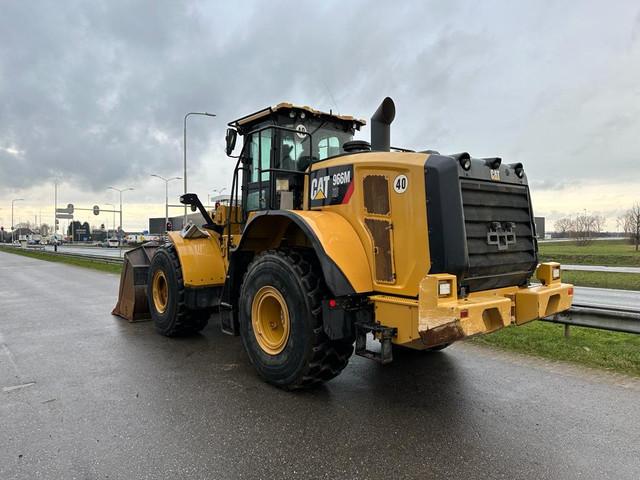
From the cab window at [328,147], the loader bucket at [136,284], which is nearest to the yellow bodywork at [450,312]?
the cab window at [328,147]

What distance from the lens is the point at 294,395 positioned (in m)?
4.43

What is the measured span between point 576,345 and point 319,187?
13.5 ft

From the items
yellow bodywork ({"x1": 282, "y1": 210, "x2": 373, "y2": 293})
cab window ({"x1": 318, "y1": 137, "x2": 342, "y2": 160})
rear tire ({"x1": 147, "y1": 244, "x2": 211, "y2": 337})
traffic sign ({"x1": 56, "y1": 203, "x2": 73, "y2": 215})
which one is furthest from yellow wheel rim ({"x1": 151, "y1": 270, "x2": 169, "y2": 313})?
traffic sign ({"x1": 56, "y1": 203, "x2": 73, "y2": 215})

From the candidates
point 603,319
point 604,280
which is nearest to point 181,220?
point 604,280

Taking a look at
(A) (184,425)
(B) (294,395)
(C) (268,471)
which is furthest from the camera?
(B) (294,395)

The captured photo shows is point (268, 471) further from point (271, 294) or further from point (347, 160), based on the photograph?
point (347, 160)

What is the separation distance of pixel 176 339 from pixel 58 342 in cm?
166

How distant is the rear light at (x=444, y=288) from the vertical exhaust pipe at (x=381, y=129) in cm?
182

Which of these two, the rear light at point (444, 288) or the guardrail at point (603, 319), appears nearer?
the rear light at point (444, 288)

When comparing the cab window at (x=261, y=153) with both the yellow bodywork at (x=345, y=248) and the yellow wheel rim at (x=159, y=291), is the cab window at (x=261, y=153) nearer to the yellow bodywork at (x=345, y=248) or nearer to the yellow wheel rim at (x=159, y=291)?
the yellow bodywork at (x=345, y=248)

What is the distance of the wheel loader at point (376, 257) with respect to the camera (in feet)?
12.6

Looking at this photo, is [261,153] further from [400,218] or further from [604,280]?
[604,280]

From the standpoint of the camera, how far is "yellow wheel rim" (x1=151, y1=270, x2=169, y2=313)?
7195 mm

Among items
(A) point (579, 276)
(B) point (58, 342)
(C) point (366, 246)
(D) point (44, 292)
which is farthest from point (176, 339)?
(A) point (579, 276)
